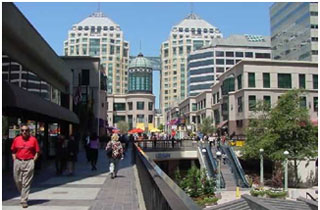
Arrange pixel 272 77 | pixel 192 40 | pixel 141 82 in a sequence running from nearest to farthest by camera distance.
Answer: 1. pixel 272 77
2. pixel 141 82
3. pixel 192 40

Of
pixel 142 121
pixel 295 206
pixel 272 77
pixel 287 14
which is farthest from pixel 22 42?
pixel 142 121

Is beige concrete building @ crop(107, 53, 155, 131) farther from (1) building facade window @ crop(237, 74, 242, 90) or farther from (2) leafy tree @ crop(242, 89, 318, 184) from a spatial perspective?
(2) leafy tree @ crop(242, 89, 318, 184)

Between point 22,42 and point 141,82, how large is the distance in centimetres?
14242

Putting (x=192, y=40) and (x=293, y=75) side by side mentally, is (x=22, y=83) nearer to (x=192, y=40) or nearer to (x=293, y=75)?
(x=293, y=75)

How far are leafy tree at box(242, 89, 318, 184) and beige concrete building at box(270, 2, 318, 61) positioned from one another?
182 feet

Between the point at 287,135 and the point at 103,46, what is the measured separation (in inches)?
6210

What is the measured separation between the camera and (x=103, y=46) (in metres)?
190

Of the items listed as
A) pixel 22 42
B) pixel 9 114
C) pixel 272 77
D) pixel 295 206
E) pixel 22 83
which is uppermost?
pixel 272 77

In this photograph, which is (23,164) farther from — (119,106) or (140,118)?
(119,106)

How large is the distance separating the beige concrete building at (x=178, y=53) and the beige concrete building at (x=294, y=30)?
233 feet

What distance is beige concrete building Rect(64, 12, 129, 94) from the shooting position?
188m

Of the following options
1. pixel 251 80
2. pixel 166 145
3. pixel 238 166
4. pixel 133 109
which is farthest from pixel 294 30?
pixel 238 166

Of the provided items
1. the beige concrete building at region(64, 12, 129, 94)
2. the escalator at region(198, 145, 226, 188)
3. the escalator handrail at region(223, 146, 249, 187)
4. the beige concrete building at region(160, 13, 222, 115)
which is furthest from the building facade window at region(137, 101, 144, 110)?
the escalator handrail at region(223, 146, 249, 187)

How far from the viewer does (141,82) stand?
159625 mm
